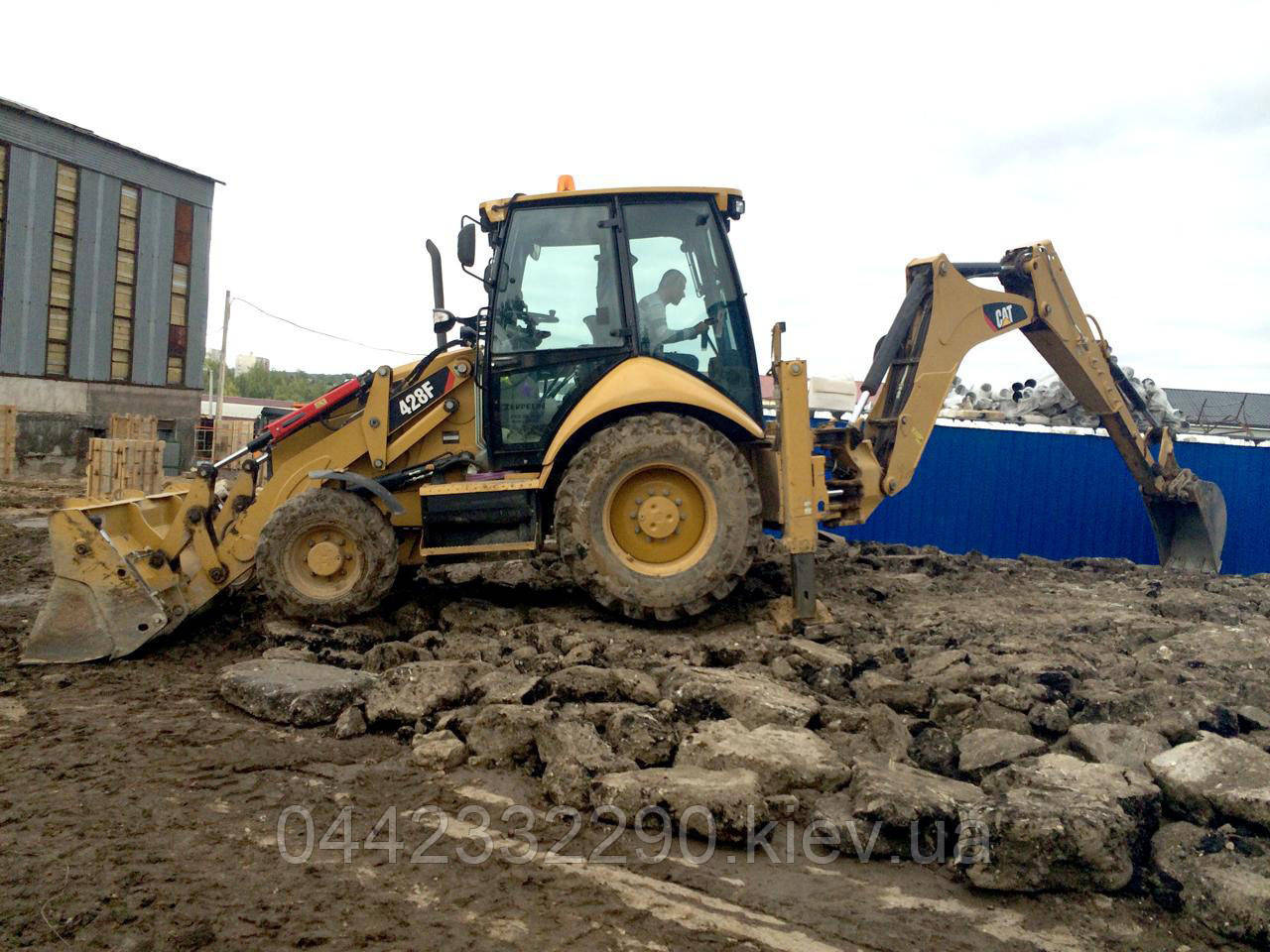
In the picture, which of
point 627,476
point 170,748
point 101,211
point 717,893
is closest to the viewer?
point 717,893

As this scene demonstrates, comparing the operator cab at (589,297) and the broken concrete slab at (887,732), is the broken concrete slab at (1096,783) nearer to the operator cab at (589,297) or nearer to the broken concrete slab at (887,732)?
the broken concrete slab at (887,732)

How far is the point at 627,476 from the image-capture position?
19.4 ft

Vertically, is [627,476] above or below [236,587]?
above

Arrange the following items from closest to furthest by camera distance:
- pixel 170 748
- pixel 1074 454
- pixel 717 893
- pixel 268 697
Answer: pixel 717 893 → pixel 170 748 → pixel 268 697 → pixel 1074 454

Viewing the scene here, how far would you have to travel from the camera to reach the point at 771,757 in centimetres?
396

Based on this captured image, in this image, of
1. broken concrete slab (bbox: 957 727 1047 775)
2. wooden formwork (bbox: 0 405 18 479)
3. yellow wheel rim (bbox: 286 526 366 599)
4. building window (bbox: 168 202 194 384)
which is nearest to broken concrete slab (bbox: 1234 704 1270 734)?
broken concrete slab (bbox: 957 727 1047 775)

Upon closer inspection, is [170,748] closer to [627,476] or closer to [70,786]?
[70,786]

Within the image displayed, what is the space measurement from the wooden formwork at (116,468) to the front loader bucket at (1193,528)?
552 inches

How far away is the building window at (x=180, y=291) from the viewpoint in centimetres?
2339

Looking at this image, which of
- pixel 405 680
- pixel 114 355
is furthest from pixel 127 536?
pixel 114 355

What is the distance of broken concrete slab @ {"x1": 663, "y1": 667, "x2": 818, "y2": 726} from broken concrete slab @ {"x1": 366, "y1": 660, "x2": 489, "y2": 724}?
1.02 metres

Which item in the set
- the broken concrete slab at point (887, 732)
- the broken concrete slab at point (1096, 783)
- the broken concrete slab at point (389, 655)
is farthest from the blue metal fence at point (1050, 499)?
the broken concrete slab at point (389, 655)

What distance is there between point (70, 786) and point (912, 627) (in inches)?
187

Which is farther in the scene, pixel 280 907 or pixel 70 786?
pixel 70 786
